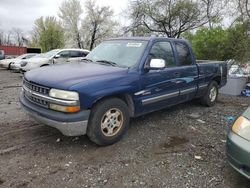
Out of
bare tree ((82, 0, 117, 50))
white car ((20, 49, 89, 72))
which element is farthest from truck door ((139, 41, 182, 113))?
bare tree ((82, 0, 117, 50))

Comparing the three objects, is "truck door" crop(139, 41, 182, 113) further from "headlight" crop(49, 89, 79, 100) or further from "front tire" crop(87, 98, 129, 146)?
"headlight" crop(49, 89, 79, 100)

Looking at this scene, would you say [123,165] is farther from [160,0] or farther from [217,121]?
[160,0]

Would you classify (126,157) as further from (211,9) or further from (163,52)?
(211,9)

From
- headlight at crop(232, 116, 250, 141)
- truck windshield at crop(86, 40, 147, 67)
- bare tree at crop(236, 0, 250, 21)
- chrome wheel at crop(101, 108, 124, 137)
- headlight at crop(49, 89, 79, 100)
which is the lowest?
chrome wheel at crop(101, 108, 124, 137)

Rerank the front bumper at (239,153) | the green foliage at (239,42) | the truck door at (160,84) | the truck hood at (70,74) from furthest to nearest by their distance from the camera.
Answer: the green foliage at (239,42), the truck door at (160,84), the truck hood at (70,74), the front bumper at (239,153)

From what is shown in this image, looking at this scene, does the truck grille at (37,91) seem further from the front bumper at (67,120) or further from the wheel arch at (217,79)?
the wheel arch at (217,79)

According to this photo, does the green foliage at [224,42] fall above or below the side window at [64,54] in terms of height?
above

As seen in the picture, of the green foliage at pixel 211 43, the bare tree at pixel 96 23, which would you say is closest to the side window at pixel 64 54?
the green foliage at pixel 211 43

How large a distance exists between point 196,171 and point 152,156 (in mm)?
695

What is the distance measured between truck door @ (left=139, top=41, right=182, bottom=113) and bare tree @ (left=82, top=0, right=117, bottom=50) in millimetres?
37028

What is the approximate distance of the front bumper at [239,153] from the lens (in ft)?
9.06

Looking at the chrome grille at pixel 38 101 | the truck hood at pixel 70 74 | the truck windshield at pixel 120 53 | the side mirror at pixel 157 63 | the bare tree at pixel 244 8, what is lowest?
the chrome grille at pixel 38 101

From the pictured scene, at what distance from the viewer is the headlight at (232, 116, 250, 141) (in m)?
2.89

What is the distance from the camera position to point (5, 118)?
219 inches
